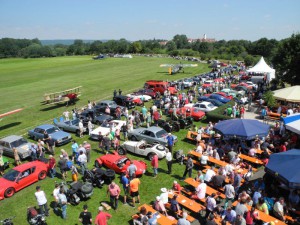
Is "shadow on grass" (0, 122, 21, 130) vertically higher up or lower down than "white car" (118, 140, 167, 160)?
lower down

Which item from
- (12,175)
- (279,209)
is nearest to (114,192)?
(12,175)

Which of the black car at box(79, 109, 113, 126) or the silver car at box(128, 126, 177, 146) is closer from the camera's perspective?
the silver car at box(128, 126, 177, 146)

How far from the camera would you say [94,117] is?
82.2ft

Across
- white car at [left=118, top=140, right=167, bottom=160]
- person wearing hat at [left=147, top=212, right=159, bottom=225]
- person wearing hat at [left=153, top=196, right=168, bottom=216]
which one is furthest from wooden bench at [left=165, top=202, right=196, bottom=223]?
white car at [left=118, top=140, right=167, bottom=160]

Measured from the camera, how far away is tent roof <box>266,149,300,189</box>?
11406 millimetres

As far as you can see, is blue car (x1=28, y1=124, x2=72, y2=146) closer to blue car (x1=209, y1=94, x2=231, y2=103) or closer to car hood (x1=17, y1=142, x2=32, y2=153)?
car hood (x1=17, y1=142, x2=32, y2=153)

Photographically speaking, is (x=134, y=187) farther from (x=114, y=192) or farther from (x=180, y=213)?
(x=180, y=213)

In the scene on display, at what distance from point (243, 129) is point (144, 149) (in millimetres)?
6627

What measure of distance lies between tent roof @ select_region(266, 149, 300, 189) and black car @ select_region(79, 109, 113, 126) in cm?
1537

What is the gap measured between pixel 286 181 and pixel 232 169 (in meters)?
3.20

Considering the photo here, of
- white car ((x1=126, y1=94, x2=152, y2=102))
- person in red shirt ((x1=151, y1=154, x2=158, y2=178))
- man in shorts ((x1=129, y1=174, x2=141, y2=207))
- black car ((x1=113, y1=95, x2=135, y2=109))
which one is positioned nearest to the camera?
man in shorts ((x1=129, y1=174, x2=141, y2=207))

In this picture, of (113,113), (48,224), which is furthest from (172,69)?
(48,224)

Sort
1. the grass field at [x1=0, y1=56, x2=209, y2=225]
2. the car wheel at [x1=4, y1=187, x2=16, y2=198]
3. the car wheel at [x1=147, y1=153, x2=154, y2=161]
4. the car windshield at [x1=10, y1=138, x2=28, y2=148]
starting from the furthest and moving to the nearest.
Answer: the car windshield at [x1=10, y1=138, x2=28, y2=148] < the car wheel at [x1=147, y1=153, x2=154, y2=161] < the car wheel at [x1=4, y1=187, x2=16, y2=198] < the grass field at [x1=0, y1=56, x2=209, y2=225]

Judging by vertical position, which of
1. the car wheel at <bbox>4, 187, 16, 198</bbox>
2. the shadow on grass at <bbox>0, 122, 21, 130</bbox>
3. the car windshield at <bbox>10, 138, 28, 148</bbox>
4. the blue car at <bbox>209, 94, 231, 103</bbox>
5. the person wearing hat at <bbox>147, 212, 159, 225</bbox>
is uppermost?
the person wearing hat at <bbox>147, 212, 159, 225</bbox>
